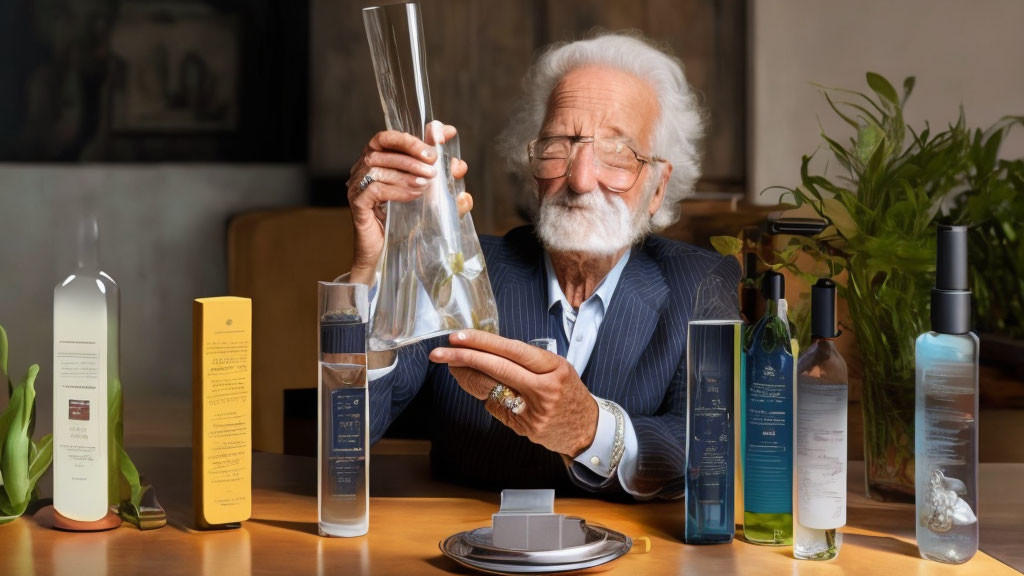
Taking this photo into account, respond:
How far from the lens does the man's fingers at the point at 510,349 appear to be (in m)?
0.94

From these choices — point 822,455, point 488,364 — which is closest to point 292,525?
point 488,364

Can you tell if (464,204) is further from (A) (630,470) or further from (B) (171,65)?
(B) (171,65)

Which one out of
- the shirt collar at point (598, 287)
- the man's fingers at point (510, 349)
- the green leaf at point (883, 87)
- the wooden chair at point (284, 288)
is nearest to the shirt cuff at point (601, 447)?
the man's fingers at point (510, 349)

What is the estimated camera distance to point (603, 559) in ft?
2.69

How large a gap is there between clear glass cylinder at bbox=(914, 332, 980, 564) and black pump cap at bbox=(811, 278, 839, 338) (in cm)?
8

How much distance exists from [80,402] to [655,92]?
90 centimetres

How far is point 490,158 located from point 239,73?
0.92m

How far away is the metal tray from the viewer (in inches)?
31.8

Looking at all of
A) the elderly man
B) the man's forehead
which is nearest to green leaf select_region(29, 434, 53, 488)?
the elderly man

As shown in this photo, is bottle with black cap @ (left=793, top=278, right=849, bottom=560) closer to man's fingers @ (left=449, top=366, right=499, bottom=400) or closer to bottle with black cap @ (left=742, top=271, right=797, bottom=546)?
bottle with black cap @ (left=742, top=271, right=797, bottom=546)

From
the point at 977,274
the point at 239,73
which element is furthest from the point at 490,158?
the point at 977,274

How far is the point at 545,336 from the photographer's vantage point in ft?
4.62

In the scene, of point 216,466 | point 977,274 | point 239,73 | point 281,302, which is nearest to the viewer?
point 216,466

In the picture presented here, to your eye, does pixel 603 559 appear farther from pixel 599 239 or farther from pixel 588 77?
pixel 588 77
